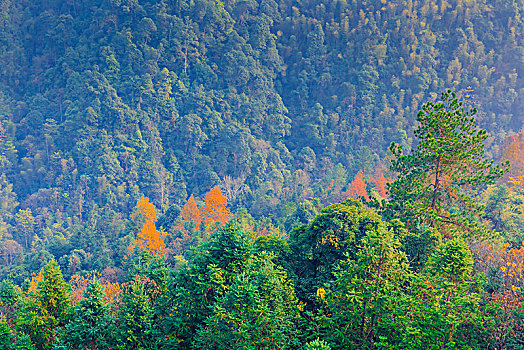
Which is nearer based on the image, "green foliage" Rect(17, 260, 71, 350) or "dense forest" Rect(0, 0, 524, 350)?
"green foliage" Rect(17, 260, 71, 350)

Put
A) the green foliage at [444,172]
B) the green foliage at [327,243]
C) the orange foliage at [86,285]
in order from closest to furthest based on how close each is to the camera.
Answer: the green foliage at [327,243] < the green foliage at [444,172] < the orange foliage at [86,285]

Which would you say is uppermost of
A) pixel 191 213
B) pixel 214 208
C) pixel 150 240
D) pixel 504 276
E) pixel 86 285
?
pixel 214 208

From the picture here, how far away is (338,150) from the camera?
115750 mm

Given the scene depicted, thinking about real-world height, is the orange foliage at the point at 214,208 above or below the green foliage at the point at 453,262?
above

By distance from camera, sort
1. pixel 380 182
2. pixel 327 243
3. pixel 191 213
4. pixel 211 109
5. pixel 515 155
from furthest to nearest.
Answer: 1. pixel 211 109
2. pixel 380 182
3. pixel 191 213
4. pixel 515 155
5. pixel 327 243

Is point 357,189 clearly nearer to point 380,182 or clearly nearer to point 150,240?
point 380,182

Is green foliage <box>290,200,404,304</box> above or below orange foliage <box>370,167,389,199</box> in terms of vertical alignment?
below

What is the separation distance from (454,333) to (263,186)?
82.4 meters

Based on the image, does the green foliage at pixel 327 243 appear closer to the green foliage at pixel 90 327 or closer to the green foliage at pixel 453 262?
the green foliage at pixel 453 262

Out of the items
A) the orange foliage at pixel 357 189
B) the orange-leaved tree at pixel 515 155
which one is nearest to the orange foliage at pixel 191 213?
the orange foliage at pixel 357 189

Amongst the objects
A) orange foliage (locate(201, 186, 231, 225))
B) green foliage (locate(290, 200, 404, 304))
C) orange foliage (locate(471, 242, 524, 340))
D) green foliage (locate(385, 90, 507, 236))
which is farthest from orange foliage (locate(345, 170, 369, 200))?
green foliage (locate(290, 200, 404, 304))

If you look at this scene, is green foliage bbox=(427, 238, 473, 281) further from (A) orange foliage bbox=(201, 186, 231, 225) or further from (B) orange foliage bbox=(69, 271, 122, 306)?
(A) orange foliage bbox=(201, 186, 231, 225)

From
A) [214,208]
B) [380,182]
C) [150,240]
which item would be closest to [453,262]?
[150,240]

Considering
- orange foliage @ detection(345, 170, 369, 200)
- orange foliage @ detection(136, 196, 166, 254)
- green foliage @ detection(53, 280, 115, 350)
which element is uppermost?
orange foliage @ detection(345, 170, 369, 200)
